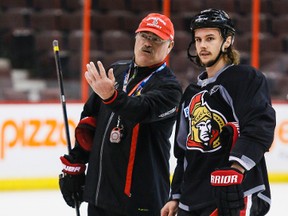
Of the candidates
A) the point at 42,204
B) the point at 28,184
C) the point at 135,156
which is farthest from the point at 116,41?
the point at 135,156

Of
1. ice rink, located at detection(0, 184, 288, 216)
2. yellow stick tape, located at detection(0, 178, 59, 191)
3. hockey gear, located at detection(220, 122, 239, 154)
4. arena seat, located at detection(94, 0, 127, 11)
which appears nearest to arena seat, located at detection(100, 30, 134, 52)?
arena seat, located at detection(94, 0, 127, 11)

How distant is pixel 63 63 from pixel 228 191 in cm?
479

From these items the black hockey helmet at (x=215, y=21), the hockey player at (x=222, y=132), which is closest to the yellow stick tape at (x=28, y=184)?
the hockey player at (x=222, y=132)

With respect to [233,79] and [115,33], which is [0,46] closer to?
[115,33]

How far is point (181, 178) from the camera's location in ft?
9.05

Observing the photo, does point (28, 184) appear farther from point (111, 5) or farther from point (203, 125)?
point (203, 125)

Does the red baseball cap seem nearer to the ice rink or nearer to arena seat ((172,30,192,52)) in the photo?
the ice rink

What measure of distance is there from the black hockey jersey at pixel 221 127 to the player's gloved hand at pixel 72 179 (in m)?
0.58

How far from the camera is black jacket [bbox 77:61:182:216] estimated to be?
297 cm

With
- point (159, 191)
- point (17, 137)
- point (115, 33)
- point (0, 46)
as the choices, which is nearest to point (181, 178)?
point (159, 191)

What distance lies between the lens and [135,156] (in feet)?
9.80

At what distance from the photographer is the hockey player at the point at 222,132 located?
243 cm

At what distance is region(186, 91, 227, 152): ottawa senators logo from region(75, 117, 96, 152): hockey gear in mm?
571

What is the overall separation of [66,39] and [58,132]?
3.50 feet
